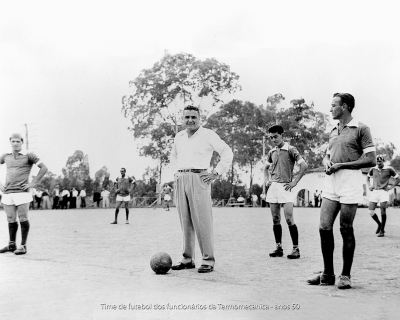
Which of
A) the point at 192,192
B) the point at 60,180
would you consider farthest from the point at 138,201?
the point at 192,192

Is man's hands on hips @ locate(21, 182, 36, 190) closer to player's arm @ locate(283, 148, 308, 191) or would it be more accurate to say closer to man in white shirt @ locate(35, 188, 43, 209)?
player's arm @ locate(283, 148, 308, 191)

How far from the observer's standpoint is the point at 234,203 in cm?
4375

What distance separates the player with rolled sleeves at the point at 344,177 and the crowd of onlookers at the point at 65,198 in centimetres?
2591

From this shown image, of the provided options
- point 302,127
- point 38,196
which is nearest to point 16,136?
point 302,127

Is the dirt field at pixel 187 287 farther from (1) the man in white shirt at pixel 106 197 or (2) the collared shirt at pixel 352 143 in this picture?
→ (1) the man in white shirt at pixel 106 197

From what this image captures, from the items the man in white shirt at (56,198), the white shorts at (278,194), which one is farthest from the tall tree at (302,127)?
the man in white shirt at (56,198)

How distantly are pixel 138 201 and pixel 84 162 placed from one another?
21.3 meters

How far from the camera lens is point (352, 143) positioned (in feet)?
18.8

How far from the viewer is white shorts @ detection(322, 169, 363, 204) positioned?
18.6 ft

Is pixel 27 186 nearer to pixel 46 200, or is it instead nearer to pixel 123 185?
pixel 123 185

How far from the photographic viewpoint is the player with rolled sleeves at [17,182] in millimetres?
8719

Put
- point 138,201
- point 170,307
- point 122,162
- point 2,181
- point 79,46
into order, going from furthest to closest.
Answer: point 138,201 → point 122,162 → point 2,181 → point 79,46 → point 170,307

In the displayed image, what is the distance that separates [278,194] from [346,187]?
2898mm

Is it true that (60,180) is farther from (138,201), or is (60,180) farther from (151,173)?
(138,201)
